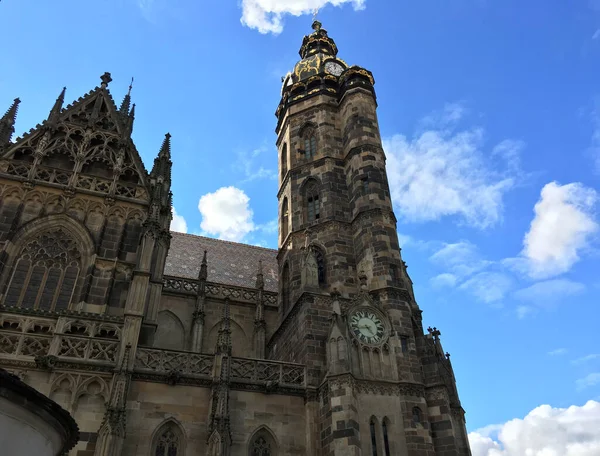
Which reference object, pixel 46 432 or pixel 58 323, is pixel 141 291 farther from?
pixel 46 432

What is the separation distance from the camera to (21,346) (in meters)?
15.4

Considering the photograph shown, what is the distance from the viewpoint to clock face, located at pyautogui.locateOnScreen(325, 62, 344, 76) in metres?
28.5

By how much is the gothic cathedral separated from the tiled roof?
188 cm

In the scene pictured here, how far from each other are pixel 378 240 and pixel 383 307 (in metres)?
2.90

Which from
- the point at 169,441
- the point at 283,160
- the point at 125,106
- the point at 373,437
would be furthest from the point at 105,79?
the point at 373,437

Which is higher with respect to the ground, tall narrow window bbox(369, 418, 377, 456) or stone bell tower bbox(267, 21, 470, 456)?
stone bell tower bbox(267, 21, 470, 456)

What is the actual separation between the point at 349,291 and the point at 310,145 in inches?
335

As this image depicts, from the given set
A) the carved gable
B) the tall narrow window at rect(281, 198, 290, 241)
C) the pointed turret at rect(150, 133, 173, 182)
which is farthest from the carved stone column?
the carved gable

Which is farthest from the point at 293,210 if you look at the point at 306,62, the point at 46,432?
the point at 46,432

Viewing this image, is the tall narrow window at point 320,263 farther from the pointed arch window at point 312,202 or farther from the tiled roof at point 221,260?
the tiled roof at point 221,260

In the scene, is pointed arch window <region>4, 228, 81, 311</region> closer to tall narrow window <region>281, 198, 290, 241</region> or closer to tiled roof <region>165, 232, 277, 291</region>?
tiled roof <region>165, 232, 277, 291</region>

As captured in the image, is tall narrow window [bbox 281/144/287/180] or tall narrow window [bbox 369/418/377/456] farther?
tall narrow window [bbox 281/144/287/180]

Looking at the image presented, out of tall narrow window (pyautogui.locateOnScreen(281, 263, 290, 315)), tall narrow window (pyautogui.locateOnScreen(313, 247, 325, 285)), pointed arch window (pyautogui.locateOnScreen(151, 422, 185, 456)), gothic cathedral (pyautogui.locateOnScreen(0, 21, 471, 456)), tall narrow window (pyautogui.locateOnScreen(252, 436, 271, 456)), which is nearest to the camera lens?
pointed arch window (pyautogui.locateOnScreen(151, 422, 185, 456))

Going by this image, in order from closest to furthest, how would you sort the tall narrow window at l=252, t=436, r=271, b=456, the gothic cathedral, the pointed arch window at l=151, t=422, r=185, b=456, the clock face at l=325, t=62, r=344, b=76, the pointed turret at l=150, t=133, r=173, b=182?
the pointed arch window at l=151, t=422, r=185, b=456
the gothic cathedral
the tall narrow window at l=252, t=436, r=271, b=456
the pointed turret at l=150, t=133, r=173, b=182
the clock face at l=325, t=62, r=344, b=76
